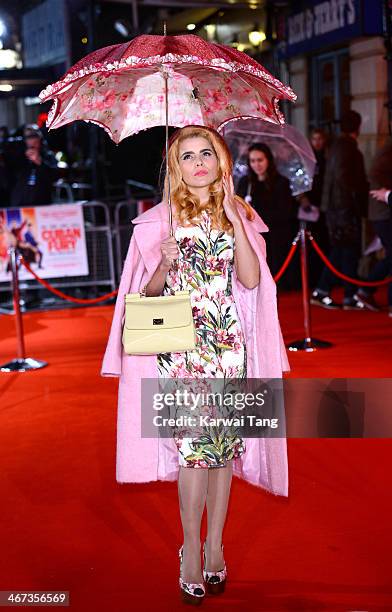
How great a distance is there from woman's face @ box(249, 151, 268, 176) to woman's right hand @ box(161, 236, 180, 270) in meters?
7.06

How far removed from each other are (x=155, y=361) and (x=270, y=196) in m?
7.16

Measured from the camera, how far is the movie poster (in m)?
11.9

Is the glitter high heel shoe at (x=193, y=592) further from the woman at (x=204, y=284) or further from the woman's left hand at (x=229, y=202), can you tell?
the woman's left hand at (x=229, y=202)

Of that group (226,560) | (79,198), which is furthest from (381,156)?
(79,198)

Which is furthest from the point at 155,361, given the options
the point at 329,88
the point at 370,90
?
the point at 329,88

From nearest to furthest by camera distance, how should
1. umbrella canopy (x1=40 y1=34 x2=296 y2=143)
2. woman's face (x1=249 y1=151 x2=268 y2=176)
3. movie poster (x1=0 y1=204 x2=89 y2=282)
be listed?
umbrella canopy (x1=40 y1=34 x2=296 y2=143), woman's face (x1=249 y1=151 x2=268 y2=176), movie poster (x1=0 y1=204 x2=89 y2=282)

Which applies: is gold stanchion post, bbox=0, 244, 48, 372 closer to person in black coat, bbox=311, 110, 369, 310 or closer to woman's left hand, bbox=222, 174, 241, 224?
person in black coat, bbox=311, 110, 369, 310

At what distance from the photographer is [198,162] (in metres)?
3.99

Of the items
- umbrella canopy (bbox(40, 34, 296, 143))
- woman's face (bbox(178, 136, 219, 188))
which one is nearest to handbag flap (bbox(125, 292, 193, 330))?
woman's face (bbox(178, 136, 219, 188))

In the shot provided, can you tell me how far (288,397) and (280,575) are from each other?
3148 millimetres

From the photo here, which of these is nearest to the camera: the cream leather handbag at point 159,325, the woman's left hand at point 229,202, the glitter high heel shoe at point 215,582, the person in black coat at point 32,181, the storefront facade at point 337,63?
the cream leather handbag at point 159,325

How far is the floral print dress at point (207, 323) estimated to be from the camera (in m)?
3.97

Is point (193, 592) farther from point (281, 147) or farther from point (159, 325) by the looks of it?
point (281, 147)


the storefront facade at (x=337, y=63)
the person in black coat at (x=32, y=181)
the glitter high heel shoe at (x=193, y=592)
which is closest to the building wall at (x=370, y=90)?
the storefront facade at (x=337, y=63)
